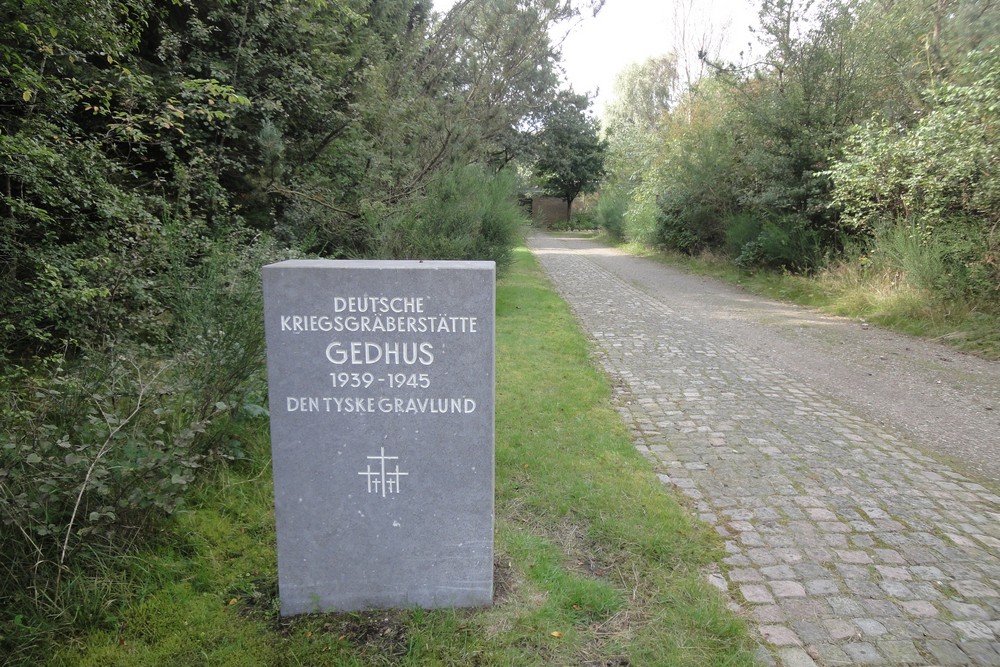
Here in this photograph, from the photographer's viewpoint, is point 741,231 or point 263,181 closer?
point 263,181

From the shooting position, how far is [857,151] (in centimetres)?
1180

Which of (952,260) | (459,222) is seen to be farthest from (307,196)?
(952,260)

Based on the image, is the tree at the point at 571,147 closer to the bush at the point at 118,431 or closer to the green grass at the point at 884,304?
the green grass at the point at 884,304

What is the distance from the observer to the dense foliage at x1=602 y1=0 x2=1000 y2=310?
9492 mm

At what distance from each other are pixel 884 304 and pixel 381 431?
10965mm

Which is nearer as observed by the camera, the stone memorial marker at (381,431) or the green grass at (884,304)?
the stone memorial marker at (381,431)

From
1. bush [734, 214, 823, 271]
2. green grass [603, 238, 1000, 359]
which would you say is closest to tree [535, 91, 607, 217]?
bush [734, 214, 823, 271]

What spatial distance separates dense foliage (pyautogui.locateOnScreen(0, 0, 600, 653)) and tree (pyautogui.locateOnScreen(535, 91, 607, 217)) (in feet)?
59.7

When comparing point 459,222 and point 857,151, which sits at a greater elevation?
point 857,151

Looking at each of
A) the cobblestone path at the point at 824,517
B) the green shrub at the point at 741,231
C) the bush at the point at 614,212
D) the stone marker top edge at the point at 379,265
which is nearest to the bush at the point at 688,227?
the green shrub at the point at 741,231

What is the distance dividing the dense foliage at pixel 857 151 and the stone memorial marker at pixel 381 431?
30.7ft

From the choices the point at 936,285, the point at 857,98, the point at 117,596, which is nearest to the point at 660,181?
the point at 857,98

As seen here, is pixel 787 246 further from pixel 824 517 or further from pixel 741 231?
pixel 824 517

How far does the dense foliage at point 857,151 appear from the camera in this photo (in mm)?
9492
